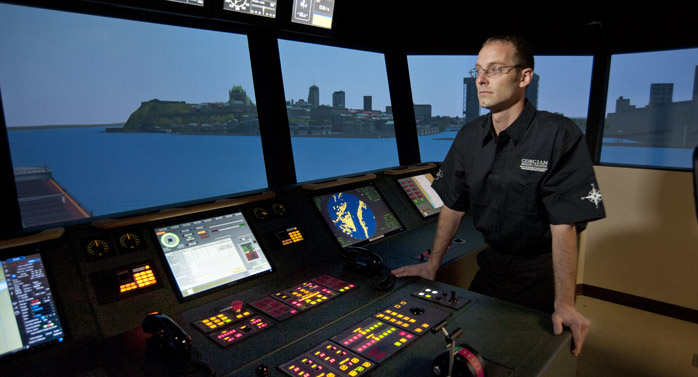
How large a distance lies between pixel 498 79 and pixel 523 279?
0.84 meters

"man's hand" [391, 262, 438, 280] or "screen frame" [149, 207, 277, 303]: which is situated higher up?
"screen frame" [149, 207, 277, 303]

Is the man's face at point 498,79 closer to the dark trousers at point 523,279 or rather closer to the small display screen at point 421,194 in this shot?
the dark trousers at point 523,279

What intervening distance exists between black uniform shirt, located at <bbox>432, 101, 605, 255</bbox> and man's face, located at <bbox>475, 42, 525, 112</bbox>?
125 millimetres

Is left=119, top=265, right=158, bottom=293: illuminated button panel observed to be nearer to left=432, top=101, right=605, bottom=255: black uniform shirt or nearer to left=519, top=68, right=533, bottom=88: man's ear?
left=432, top=101, right=605, bottom=255: black uniform shirt

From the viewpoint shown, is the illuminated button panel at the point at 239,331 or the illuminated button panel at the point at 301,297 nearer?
the illuminated button panel at the point at 239,331

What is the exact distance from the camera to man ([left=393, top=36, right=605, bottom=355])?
143 cm

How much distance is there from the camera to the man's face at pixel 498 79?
58.5 inches

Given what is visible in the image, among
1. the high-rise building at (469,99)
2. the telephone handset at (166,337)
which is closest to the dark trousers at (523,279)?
the telephone handset at (166,337)

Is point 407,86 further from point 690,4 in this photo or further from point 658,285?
point 658,285

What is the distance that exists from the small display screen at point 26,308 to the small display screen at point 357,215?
114 centimetres

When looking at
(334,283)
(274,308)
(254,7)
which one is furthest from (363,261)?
(254,7)

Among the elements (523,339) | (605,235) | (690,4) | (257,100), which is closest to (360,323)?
(523,339)

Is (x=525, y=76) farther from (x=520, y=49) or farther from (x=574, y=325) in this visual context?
(x=574, y=325)

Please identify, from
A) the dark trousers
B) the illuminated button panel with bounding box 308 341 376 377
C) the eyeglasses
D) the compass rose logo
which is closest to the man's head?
the eyeglasses
